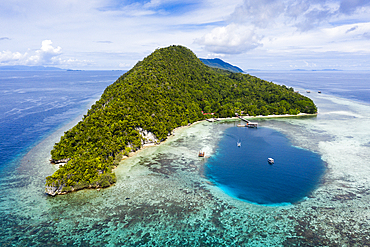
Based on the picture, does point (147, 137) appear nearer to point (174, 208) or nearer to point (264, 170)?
point (174, 208)

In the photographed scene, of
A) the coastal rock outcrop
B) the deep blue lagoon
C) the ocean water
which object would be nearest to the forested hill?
the coastal rock outcrop

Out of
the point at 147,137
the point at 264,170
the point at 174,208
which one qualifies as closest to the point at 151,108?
the point at 147,137

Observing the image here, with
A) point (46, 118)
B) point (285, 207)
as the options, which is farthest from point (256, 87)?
point (46, 118)

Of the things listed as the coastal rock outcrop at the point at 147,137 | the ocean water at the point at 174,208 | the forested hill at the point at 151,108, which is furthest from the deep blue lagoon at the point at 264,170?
the forested hill at the point at 151,108

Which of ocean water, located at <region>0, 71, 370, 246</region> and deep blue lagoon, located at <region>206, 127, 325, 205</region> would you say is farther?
deep blue lagoon, located at <region>206, 127, 325, 205</region>

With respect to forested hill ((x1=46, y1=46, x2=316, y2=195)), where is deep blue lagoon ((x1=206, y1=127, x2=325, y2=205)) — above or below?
below

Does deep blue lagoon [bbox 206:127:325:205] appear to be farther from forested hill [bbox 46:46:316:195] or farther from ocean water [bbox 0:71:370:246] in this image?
forested hill [bbox 46:46:316:195]

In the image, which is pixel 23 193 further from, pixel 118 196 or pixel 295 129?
pixel 295 129
